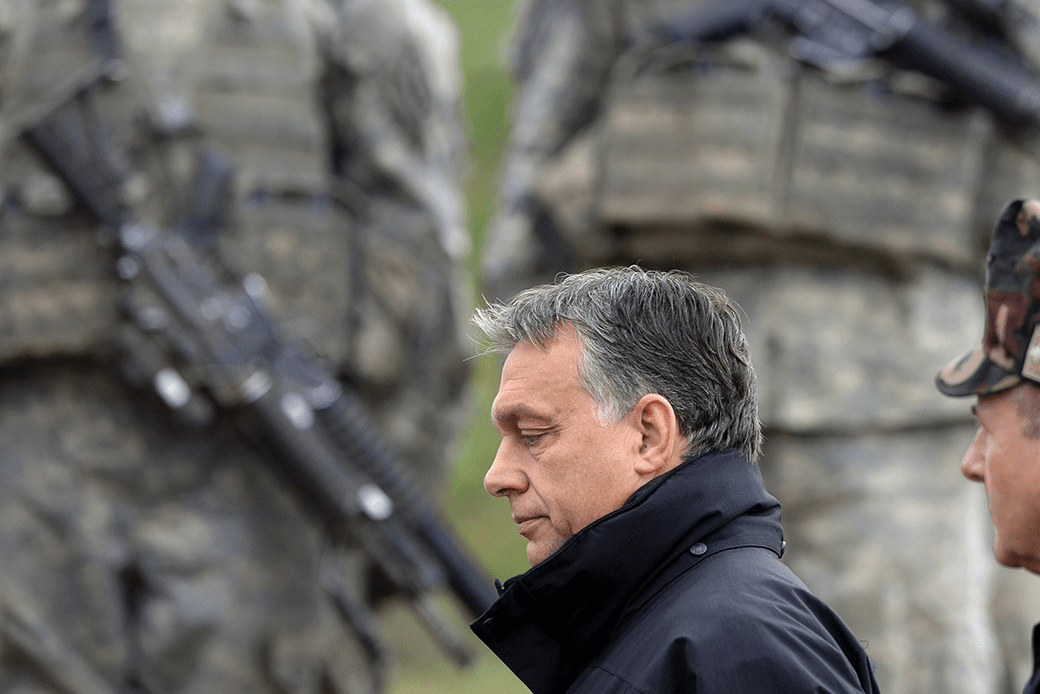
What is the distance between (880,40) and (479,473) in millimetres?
6153

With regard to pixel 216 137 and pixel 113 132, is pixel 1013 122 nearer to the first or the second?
pixel 216 137

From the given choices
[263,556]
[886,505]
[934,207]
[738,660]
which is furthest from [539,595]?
[263,556]

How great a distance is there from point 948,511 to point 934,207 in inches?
31.9

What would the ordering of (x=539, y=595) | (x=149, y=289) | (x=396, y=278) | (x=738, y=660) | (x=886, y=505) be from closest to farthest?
(x=738, y=660), (x=539, y=595), (x=886, y=505), (x=149, y=289), (x=396, y=278)

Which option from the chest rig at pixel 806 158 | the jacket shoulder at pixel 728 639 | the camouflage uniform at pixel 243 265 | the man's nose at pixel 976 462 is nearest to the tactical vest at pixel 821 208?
the chest rig at pixel 806 158

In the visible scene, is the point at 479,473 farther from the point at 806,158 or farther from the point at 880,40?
the point at 880,40

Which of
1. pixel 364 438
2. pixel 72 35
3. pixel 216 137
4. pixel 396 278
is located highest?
pixel 72 35

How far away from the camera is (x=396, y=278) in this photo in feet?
14.8

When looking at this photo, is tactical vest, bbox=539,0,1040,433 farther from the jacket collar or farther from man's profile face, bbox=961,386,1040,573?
the jacket collar

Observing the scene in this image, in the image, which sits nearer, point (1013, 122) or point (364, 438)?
point (1013, 122)

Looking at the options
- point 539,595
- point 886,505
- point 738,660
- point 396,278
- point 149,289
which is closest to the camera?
point 738,660

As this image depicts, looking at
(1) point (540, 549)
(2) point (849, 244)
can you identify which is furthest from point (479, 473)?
(1) point (540, 549)

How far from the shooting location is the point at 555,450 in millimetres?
1535

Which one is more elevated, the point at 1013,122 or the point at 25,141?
the point at 25,141
